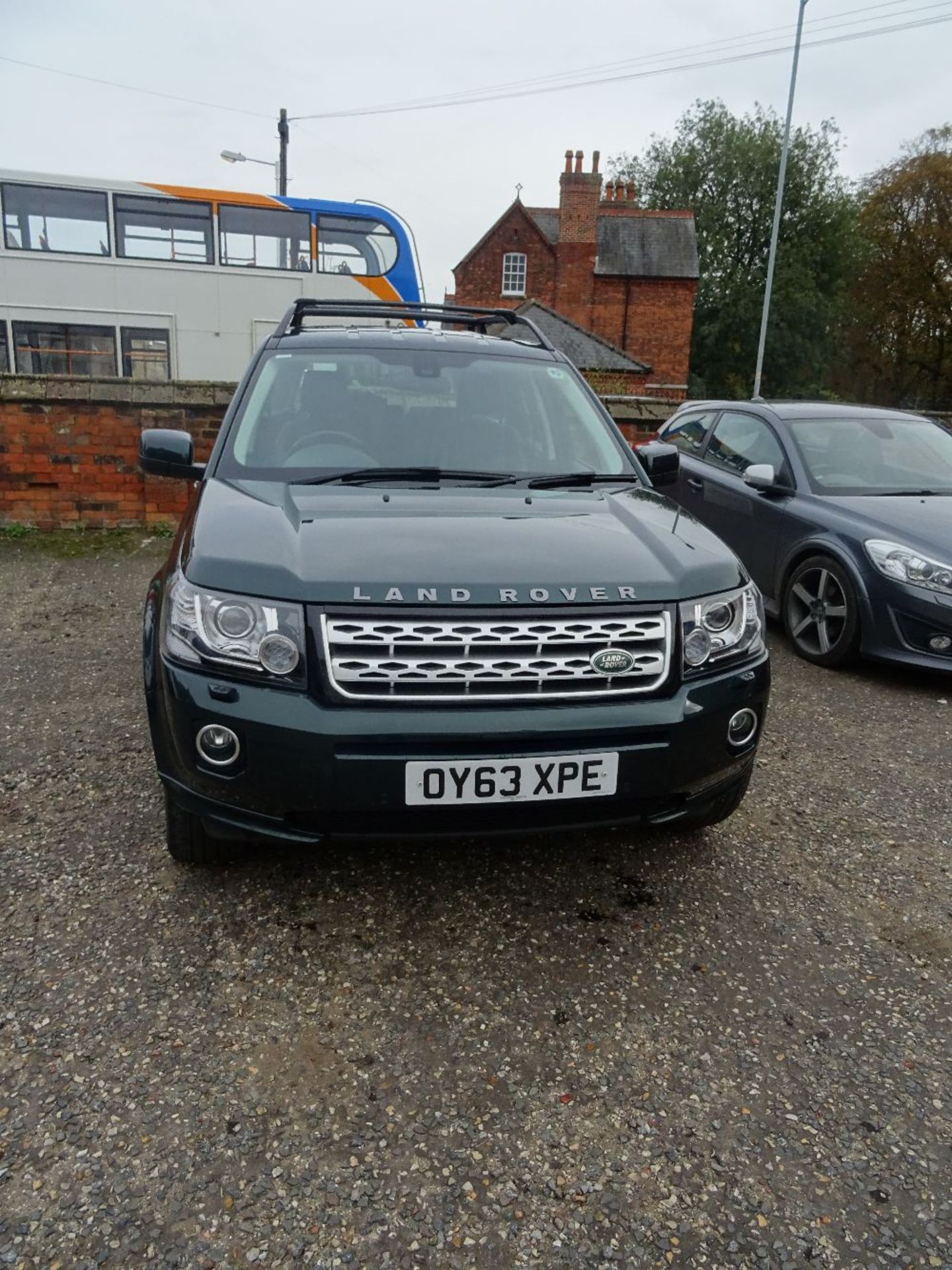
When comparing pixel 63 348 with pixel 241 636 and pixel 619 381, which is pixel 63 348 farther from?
pixel 619 381

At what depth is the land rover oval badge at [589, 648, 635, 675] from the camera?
91.0 inches

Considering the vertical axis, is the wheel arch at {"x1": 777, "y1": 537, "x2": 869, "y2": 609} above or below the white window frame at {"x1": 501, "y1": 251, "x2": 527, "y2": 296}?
below

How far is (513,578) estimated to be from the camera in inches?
91.7

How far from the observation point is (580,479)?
128 inches

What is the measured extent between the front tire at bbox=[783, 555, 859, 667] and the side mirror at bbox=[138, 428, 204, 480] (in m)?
3.68

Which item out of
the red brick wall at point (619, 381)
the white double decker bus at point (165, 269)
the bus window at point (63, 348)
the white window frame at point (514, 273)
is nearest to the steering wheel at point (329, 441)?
the white double decker bus at point (165, 269)

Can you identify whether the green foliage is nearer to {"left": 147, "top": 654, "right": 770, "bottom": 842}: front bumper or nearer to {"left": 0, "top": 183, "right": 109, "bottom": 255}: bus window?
{"left": 147, "top": 654, "right": 770, "bottom": 842}: front bumper

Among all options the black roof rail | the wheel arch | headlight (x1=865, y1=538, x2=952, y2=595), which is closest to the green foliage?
Answer: the black roof rail

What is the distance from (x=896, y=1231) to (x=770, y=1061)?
0.45 meters

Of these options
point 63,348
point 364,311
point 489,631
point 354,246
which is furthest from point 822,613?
point 63,348

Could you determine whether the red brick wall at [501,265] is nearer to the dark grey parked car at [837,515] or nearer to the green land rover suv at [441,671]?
the dark grey parked car at [837,515]

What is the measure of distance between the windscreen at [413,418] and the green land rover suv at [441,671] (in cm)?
43

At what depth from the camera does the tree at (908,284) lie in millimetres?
38219

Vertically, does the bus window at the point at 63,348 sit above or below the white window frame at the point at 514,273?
below
